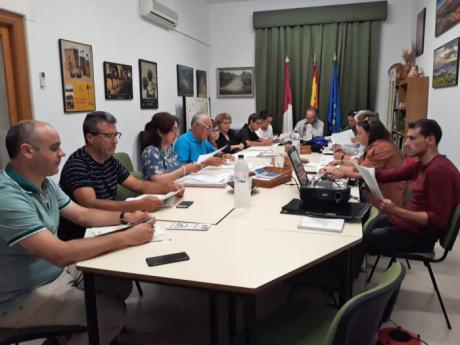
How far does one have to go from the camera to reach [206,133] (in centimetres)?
369

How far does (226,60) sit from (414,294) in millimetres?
5923

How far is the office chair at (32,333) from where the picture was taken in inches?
53.5

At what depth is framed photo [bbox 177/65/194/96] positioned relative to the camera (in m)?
6.14

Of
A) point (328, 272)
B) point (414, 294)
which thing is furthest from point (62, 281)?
point (414, 294)

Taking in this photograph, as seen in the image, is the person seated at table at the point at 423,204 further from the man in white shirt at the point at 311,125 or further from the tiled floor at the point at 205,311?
the man in white shirt at the point at 311,125

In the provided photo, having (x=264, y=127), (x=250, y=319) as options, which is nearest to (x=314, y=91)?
(x=264, y=127)

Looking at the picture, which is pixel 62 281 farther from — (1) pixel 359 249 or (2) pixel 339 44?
(2) pixel 339 44

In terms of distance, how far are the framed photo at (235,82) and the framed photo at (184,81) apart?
41.4 inches

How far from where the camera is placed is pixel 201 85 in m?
7.10

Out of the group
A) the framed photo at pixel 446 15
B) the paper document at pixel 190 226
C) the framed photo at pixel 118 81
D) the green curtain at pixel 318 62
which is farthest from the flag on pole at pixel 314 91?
the paper document at pixel 190 226

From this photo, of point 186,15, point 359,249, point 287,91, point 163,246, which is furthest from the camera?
point 287,91

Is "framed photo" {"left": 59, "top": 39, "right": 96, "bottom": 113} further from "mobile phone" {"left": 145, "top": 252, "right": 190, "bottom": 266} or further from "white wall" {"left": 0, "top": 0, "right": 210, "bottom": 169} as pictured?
→ "mobile phone" {"left": 145, "top": 252, "right": 190, "bottom": 266}

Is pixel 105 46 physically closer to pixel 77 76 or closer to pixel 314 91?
pixel 77 76

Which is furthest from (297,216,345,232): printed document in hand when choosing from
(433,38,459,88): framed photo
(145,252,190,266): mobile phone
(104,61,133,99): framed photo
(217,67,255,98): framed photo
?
(217,67,255,98): framed photo
